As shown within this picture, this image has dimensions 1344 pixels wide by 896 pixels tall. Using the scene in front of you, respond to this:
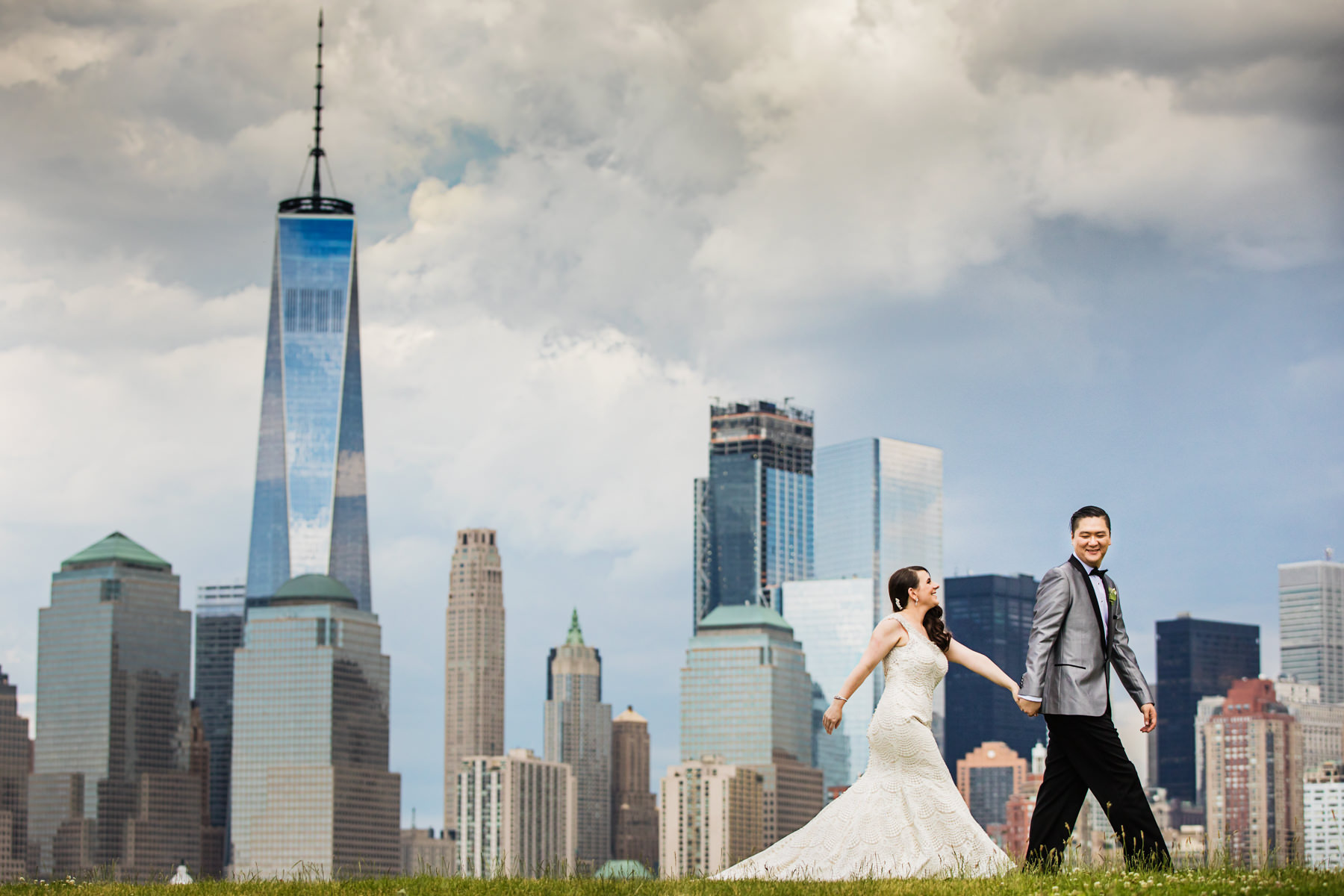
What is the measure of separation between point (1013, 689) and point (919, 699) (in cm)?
170

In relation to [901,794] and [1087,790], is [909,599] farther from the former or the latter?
[1087,790]

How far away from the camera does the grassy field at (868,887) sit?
14414 mm

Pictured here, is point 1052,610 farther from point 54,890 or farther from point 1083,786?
point 54,890

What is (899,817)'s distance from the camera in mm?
17984

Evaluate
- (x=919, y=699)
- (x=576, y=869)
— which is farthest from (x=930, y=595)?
(x=576, y=869)

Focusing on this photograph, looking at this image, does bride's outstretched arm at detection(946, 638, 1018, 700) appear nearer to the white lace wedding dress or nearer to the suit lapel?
the white lace wedding dress

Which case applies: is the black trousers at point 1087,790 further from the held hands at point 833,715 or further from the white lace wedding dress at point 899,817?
the held hands at point 833,715

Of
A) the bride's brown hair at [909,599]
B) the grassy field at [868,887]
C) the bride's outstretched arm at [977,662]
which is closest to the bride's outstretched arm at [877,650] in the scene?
the bride's brown hair at [909,599]

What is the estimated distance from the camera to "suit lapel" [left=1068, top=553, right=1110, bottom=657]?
54.9ft

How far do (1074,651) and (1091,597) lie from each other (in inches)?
19.8

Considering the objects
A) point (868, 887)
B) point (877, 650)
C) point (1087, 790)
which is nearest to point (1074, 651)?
point (1087, 790)

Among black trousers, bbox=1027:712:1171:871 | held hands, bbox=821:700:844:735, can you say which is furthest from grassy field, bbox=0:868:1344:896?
held hands, bbox=821:700:844:735

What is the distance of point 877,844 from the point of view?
1775 cm

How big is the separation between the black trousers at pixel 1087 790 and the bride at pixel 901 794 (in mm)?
516
